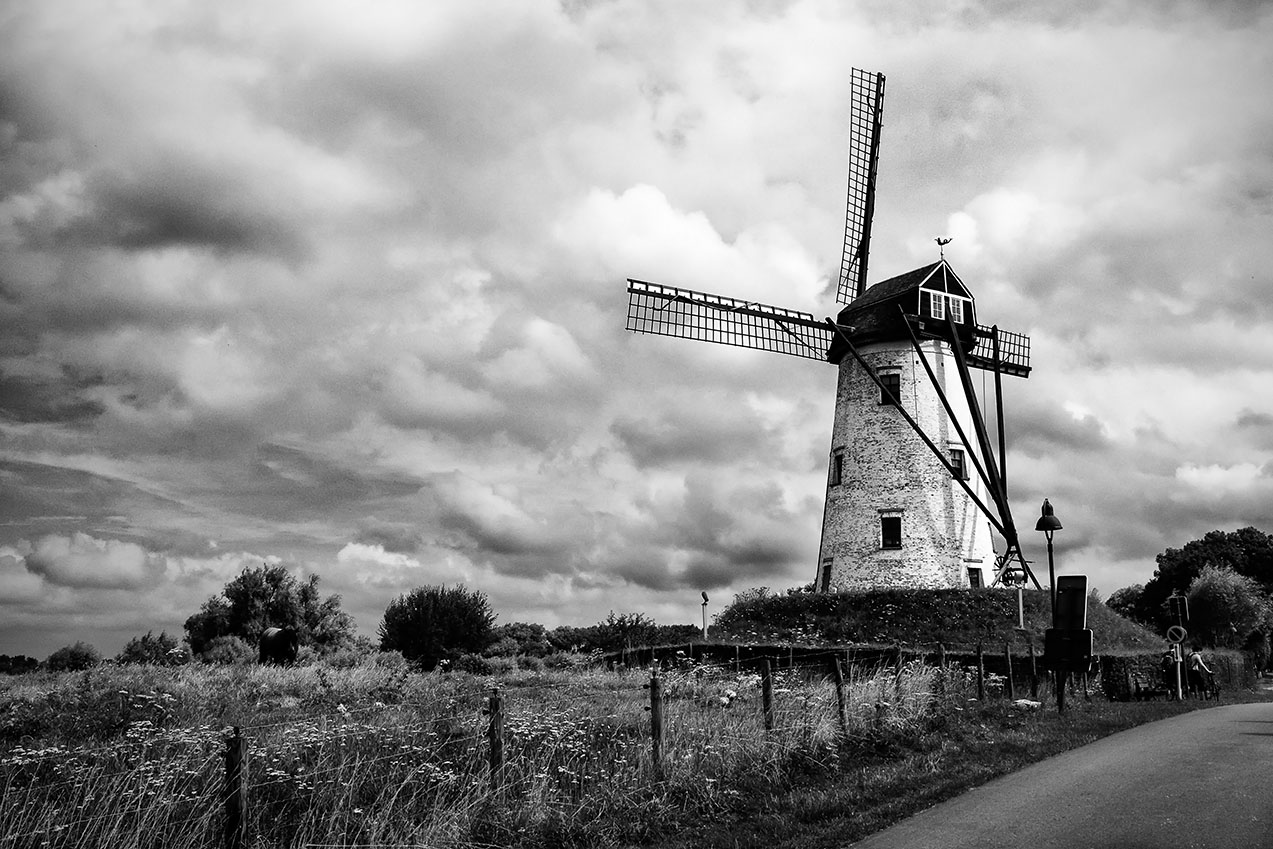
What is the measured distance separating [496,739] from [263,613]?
3487cm

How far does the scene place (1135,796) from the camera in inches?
437

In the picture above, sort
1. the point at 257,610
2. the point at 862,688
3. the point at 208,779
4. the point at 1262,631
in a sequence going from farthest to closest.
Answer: the point at 1262,631 → the point at 257,610 → the point at 862,688 → the point at 208,779

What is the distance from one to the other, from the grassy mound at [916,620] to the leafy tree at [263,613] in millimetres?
17006

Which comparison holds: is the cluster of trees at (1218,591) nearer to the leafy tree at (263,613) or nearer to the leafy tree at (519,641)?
the leafy tree at (519,641)

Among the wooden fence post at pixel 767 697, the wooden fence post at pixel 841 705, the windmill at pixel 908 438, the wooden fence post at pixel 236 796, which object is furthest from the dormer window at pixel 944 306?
the wooden fence post at pixel 236 796

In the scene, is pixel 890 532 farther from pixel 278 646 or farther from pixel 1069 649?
pixel 278 646

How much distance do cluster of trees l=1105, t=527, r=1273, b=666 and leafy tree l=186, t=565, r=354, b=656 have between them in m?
36.2

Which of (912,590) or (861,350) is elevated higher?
(861,350)

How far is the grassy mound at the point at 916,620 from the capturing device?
33.5 m

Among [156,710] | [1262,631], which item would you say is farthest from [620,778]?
[1262,631]

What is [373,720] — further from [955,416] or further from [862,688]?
[955,416]

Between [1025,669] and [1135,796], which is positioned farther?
[1025,669]

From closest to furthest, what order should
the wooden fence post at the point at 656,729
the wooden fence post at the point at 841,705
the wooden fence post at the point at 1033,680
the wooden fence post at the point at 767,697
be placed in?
the wooden fence post at the point at 656,729 < the wooden fence post at the point at 767,697 < the wooden fence post at the point at 841,705 < the wooden fence post at the point at 1033,680

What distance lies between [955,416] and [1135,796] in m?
27.4
